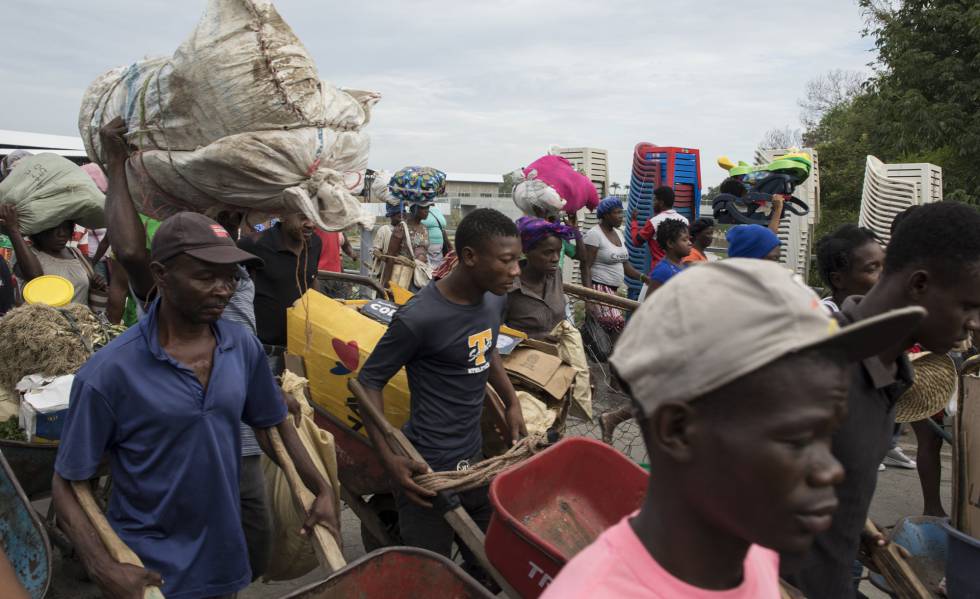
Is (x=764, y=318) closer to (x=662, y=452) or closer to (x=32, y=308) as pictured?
(x=662, y=452)

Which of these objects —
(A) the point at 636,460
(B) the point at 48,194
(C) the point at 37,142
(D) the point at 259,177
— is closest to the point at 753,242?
(A) the point at 636,460

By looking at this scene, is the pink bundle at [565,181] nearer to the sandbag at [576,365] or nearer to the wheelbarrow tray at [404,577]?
the sandbag at [576,365]

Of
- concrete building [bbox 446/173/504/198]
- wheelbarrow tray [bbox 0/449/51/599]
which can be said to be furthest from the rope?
concrete building [bbox 446/173/504/198]

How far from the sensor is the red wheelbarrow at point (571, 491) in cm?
261

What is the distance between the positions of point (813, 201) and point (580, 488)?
9.23 meters

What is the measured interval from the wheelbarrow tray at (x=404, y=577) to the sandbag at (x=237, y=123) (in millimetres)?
1520

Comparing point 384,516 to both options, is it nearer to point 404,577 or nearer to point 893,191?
point 404,577

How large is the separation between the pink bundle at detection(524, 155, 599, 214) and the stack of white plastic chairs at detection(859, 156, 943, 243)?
Answer: 345 centimetres

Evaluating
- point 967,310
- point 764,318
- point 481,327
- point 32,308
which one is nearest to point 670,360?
point 764,318

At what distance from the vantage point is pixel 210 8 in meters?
2.99

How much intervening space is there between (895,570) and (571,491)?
107 centimetres

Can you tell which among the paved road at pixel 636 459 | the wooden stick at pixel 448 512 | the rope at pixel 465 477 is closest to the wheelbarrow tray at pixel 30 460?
the paved road at pixel 636 459

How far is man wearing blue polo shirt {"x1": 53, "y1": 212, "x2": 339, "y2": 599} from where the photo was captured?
2.20 metres

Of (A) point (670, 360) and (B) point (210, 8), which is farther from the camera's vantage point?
(B) point (210, 8)
